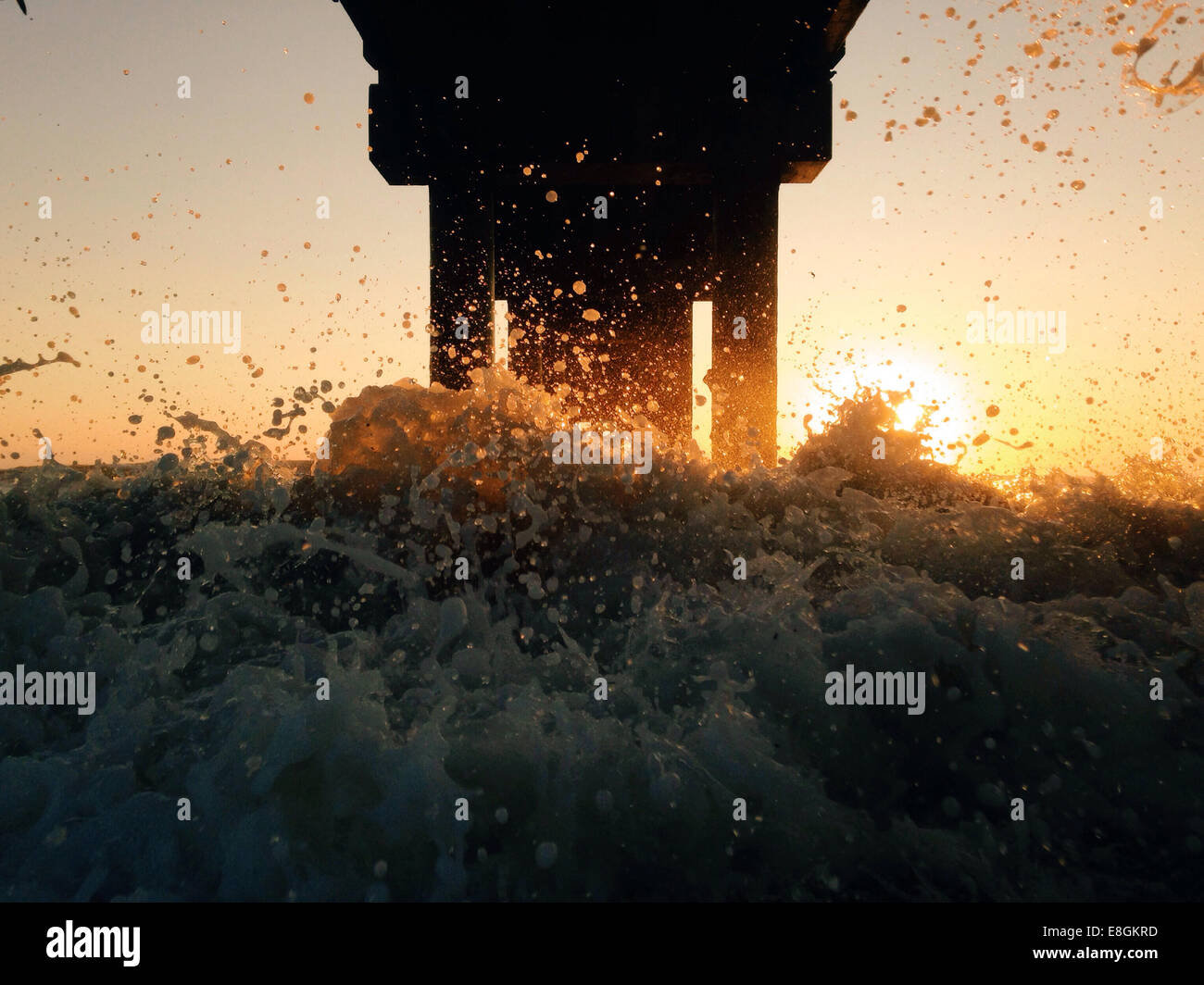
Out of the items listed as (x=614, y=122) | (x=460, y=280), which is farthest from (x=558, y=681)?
(x=614, y=122)

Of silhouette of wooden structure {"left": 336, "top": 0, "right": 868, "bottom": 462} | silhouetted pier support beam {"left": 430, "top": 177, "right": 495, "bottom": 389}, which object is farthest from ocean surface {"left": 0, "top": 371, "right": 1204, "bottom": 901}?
silhouette of wooden structure {"left": 336, "top": 0, "right": 868, "bottom": 462}

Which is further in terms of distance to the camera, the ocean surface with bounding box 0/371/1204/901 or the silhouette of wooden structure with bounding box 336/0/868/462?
the silhouette of wooden structure with bounding box 336/0/868/462

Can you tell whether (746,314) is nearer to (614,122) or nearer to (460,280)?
(614,122)

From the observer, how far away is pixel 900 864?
6.99 feet

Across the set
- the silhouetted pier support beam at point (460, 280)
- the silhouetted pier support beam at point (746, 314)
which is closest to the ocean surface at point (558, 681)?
the silhouetted pier support beam at point (460, 280)

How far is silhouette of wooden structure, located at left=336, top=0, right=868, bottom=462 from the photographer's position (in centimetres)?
482

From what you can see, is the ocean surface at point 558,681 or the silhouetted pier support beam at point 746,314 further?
the silhouetted pier support beam at point 746,314

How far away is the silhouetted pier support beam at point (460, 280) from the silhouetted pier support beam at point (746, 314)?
4.69 ft

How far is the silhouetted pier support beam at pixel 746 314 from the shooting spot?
5.07 metres

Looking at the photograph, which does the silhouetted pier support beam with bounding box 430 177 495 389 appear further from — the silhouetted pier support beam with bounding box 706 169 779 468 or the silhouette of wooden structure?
the silhouetted pier support beam with bounding box 706 169 779 468

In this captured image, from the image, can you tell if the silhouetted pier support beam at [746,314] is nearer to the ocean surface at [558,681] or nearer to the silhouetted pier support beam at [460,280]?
the ocean surface at [558,681]
